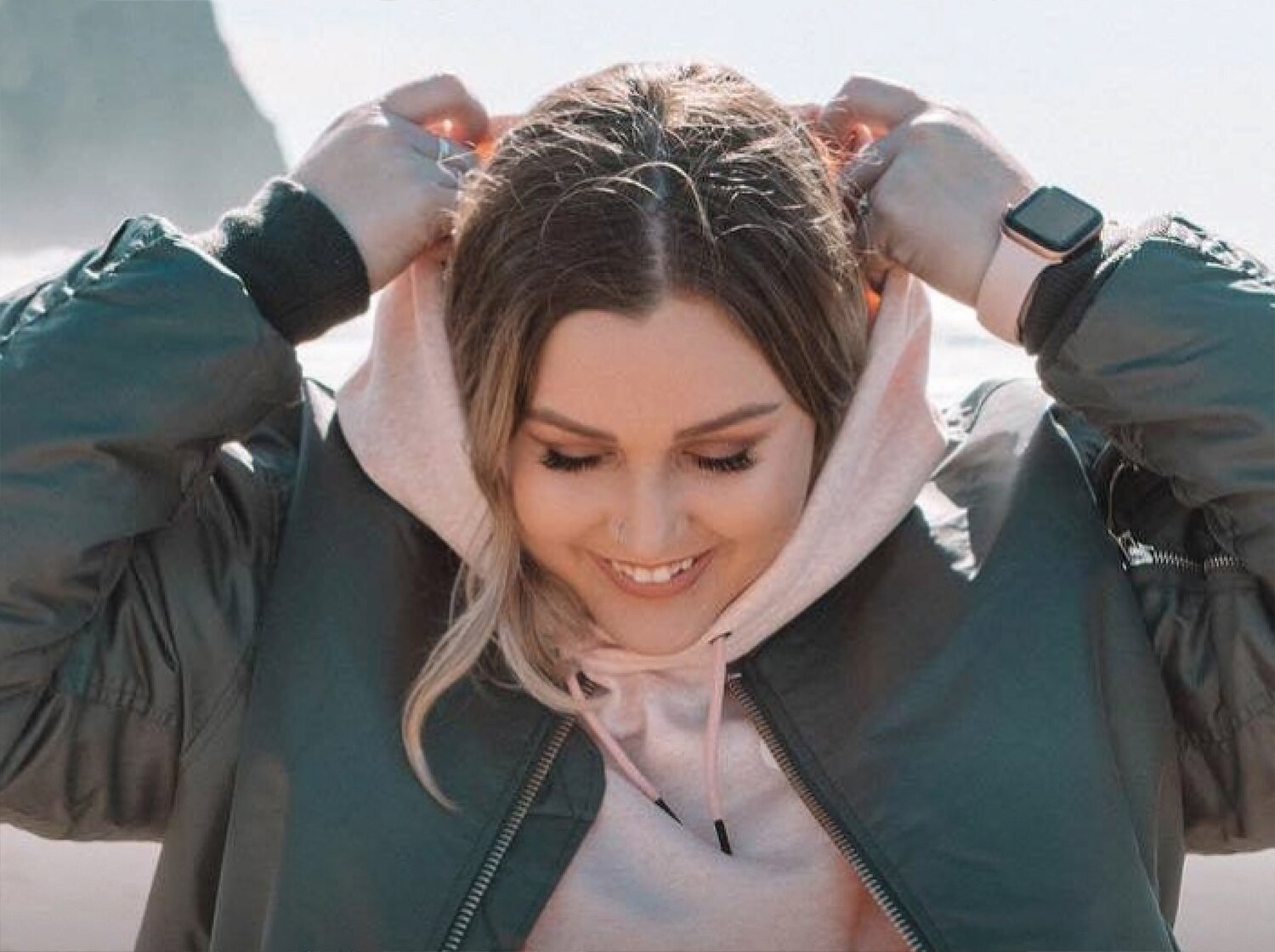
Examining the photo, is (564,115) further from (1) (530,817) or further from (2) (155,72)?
(2) (155,72)

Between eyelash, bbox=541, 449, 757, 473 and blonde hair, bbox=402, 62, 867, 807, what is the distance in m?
0.05

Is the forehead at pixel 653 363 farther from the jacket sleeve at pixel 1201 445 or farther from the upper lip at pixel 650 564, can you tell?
the jacket sleeve at pixel 1201 445

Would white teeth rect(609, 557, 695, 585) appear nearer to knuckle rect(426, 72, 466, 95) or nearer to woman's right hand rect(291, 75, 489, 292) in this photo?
woman's right hand rect(291, 75, 489, 292)

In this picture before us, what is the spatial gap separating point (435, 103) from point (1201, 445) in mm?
769

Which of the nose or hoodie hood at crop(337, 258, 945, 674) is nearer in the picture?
the nose

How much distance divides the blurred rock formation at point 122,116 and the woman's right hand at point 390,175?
3739 mm

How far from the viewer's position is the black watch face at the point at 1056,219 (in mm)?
1786

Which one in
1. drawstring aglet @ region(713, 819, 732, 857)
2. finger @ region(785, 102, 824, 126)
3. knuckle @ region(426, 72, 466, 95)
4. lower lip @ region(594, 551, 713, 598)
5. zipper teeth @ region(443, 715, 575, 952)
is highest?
knuckle @ region(426, 72, 466, 95)

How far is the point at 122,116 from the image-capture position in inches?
235

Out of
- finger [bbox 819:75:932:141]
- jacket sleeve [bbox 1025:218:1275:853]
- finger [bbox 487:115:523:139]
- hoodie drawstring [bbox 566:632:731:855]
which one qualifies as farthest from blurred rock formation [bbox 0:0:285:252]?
jacket sleeve [bbox 1025:218:1275:853]

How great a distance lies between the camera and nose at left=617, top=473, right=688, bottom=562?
1698 mm

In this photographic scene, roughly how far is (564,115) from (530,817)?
0.62 m

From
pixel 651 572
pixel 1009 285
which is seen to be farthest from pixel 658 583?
pixel 1009 285

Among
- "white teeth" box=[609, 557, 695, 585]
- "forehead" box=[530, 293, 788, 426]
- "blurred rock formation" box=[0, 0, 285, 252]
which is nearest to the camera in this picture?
"forehead" box=[530, 293, 788, 426]
